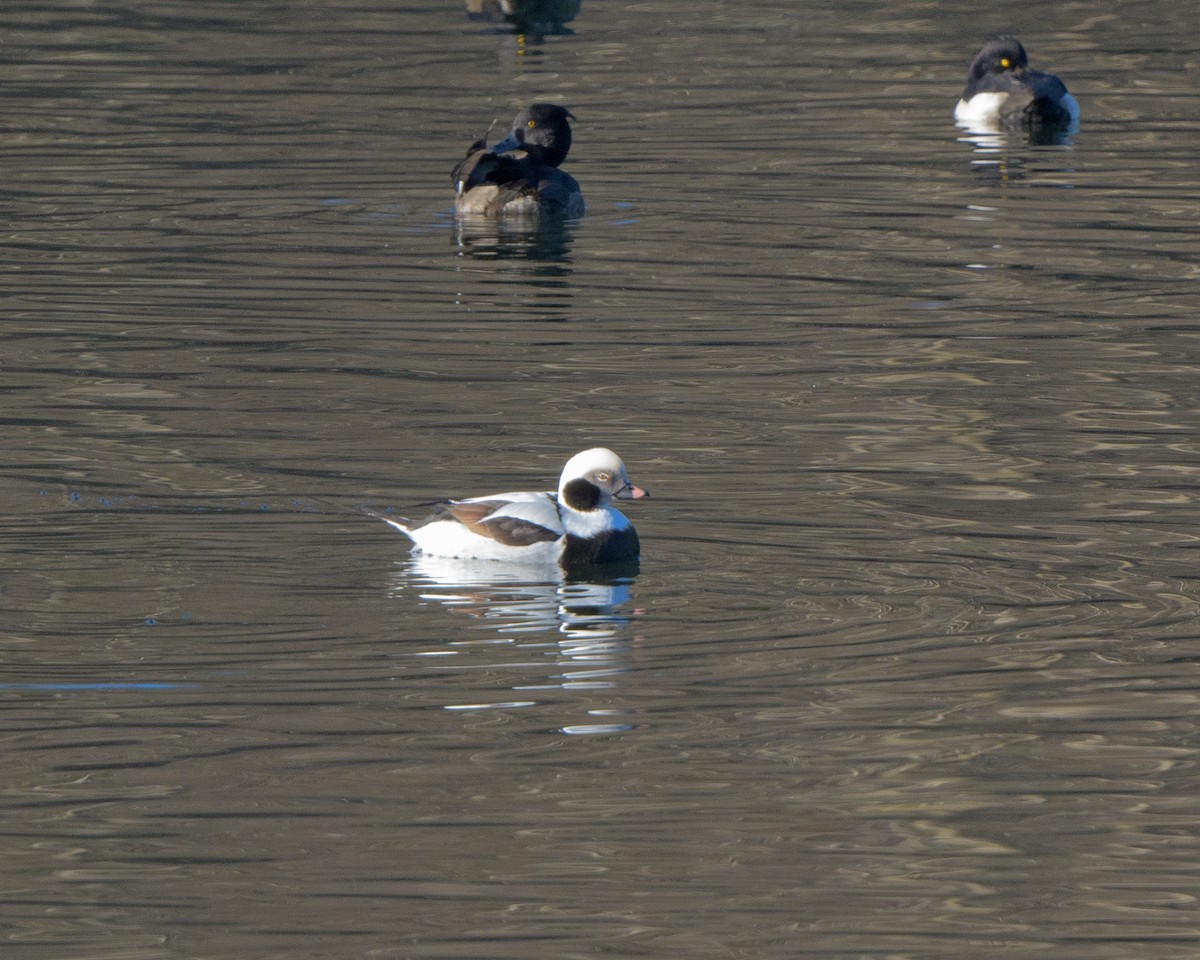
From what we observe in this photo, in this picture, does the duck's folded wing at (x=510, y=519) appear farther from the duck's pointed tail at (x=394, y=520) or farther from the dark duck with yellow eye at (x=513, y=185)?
the dark duck with yellow eye at (x=513, y=185)

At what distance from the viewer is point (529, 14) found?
29.2 metres

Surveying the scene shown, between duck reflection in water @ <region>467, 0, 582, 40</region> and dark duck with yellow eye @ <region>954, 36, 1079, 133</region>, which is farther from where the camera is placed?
duck reflection in water @ <region>467, 0, 582, 40</region>

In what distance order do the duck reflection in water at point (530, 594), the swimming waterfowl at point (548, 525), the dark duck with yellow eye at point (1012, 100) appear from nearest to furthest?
the duck reflection in water at point (530, 594), the swimming waterfowl at point (548, 525), the dark duck with yellow eye at point (1012, 100)

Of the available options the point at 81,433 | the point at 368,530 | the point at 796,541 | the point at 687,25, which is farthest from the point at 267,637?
the point at 687,25

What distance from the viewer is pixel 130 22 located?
2823cm

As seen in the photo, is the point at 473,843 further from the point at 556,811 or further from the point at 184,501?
the point at 184,501

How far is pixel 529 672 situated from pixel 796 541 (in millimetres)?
1815

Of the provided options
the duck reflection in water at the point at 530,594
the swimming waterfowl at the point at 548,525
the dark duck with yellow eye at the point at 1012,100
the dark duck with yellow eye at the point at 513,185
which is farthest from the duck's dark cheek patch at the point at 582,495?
the dark duck with yellow eye at the point at 1012,100

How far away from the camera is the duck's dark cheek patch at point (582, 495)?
32.6 ft

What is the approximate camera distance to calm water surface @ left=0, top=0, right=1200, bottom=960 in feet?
22.4

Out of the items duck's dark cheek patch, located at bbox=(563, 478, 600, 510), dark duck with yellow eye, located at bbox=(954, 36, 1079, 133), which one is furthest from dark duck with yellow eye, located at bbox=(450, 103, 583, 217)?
duck's dark cheek patch, located at bbox=(563, 478, 600, 510)

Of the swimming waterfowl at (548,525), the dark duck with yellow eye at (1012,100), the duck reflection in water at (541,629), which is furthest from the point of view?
the dark duck with yellow eye at (1012,100)

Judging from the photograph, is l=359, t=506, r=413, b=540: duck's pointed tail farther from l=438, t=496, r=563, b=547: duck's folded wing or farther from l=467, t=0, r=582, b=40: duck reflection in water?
l=467, t=0, r=582, b=40: duck reflection in water

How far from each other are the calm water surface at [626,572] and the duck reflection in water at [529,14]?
26.4 ft
